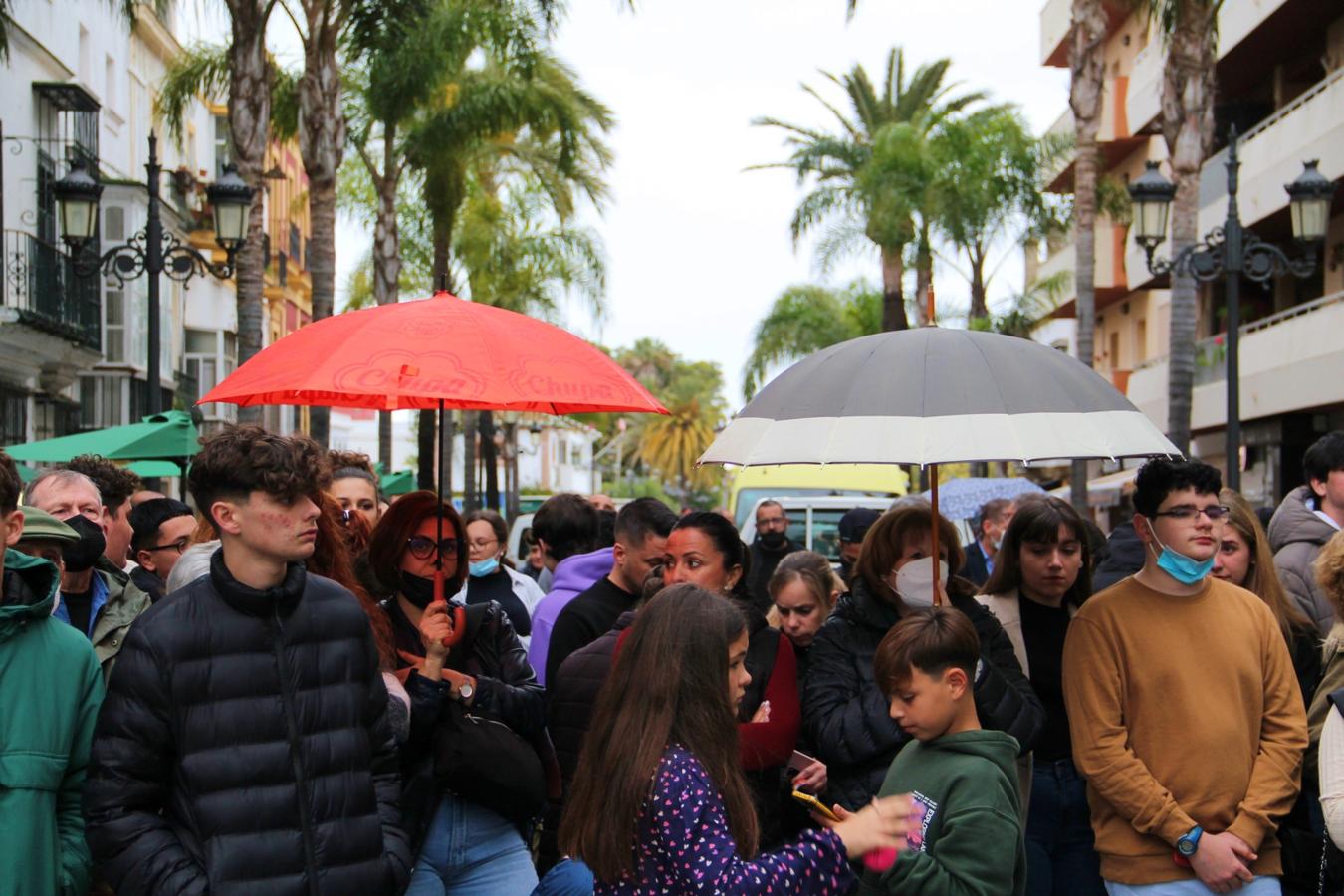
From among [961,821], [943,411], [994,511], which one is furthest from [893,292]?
[961,821]

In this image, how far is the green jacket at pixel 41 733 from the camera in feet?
12.6

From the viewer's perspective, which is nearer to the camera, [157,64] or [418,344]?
[418,344]

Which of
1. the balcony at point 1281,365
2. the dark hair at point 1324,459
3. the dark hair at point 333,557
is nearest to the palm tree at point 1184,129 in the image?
the balcony at point 1281,365

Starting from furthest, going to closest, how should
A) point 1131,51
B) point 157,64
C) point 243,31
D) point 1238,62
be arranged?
point 1131,51
point 157,64
point 1238,62
point 243,31

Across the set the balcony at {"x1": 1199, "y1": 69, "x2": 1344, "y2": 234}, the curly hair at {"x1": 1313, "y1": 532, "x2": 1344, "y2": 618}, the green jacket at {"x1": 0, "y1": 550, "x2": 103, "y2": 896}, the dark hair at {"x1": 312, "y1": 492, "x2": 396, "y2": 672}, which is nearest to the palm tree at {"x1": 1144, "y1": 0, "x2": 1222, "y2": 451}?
the balcony at {"x1": 1199, "y1": 69, "x2": 1344, "y2": 234}

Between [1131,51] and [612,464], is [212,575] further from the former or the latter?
[612,464]

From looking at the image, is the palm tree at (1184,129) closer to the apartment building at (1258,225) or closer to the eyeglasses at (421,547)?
the apartment building at (1258,225)

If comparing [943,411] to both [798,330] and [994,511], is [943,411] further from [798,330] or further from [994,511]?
[798,330]

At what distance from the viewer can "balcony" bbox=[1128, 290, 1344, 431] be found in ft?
79.6

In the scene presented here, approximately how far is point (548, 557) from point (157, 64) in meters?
28.4

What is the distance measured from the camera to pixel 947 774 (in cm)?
439

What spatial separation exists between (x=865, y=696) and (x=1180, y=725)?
0.97 meters

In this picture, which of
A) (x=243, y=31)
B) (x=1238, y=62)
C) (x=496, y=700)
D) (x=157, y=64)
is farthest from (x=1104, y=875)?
(x=157, y=64)

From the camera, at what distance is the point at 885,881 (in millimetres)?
4277
